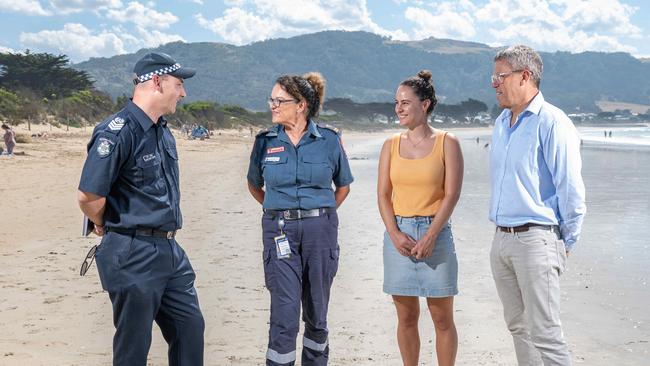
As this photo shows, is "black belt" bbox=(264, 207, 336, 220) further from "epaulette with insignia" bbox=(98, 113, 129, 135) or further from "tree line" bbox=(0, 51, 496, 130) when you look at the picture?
"tree line" bbox=(0, 51, 496, 130)

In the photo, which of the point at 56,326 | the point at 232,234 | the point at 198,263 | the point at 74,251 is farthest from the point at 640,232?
the point at 56,326

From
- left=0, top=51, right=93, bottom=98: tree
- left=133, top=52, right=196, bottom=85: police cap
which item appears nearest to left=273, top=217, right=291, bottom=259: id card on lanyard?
left=133, top=52, right=196, bottom=85: police cap

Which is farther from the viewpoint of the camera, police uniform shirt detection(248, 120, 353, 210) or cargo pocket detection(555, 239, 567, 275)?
police uniform shirt detection(248, 120, 353, 210)

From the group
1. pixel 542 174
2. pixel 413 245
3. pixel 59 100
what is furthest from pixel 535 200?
pixel 59 100

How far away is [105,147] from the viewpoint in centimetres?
323

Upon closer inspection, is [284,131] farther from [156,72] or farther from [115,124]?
[115,124]

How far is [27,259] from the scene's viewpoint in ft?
27.8

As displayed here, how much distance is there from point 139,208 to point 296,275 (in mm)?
1154

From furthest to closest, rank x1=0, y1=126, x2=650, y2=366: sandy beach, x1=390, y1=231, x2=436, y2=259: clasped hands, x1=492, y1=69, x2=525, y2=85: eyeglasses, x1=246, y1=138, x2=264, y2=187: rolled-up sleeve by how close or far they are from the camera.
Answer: x1=0, y1=126, x2=650, y2=366: sandy beach, x1=246, y1=138, x2=264, y2=187: rolled-up sleeve, x1=390, y1=231, x2=436, y2=259: clasped hands, x1=492, y1=69, x2=525, y2=85: eyeglasses

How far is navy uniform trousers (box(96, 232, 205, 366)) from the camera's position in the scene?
332 centimetres

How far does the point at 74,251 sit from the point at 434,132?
618cm

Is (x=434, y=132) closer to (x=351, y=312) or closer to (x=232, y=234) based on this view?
(x=351, y=312)

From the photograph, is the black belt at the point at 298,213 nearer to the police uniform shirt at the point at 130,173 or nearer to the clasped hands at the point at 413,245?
the clasped hands at the point at 413,245

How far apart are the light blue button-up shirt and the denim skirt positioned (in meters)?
0.45
